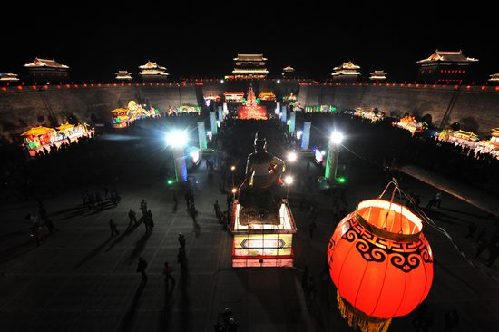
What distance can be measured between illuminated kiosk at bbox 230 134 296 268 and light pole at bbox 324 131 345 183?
704 centimetres

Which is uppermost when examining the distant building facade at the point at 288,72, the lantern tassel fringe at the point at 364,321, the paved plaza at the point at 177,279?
the distant building facade at the point at 288,72

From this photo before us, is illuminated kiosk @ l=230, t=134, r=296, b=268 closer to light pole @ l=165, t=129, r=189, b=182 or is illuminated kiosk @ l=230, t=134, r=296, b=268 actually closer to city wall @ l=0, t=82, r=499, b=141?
light pole @ l=165, t=129, r=189, b=182

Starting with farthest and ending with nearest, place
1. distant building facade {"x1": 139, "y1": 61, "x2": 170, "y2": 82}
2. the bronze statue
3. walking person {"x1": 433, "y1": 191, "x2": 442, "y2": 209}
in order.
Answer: distant building facade {"x1": 139, "y1": 61, "x2": 170, "y2": 82}
walking person {"x1": 433, "y1": 191, "x2": 442, "y2": 209}
the bronze statue

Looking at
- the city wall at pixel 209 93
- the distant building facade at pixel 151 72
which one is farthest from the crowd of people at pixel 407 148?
the distant building facade at pixel 151 72

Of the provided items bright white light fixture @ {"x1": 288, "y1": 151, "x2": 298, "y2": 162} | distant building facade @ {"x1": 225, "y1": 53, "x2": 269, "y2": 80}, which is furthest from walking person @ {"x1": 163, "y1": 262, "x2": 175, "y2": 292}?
distant building facade @ {"x1": 225, "y1": 53, "x2": 269, "y2": 80}

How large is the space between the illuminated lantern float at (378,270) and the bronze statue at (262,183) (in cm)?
531

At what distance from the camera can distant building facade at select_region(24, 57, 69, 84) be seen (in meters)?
31.9

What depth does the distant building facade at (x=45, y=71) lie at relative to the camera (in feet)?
105

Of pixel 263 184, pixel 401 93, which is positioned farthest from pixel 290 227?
pixel 401 93

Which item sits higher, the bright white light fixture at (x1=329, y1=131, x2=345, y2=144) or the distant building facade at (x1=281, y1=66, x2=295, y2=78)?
the distant building facade at (x1=281, y1=66, x2=295, y2=78)

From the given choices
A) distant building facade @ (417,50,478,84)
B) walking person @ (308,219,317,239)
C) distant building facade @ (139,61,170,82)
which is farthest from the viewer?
distant building facade @ (139,61,170,82)

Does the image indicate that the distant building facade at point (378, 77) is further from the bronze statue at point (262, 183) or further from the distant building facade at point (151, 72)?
the bronze statue at point (262, 183)

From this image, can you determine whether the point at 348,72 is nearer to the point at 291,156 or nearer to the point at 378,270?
the point at 291,156

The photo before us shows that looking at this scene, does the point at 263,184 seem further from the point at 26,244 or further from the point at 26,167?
the point at 26,167
